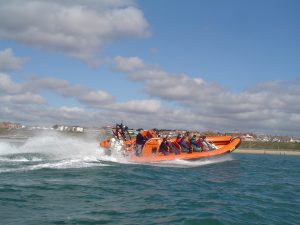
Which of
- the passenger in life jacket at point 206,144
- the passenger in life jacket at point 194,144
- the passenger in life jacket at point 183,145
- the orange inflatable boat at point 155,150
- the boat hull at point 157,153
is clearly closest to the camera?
the boat hull at point 157,153

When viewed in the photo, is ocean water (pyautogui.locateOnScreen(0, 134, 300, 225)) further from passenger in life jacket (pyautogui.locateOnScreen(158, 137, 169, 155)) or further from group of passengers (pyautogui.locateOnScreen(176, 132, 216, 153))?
group of passengers (pyautogui.locateOnScreen(176, 132, 216, 153))

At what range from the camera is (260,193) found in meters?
13.8

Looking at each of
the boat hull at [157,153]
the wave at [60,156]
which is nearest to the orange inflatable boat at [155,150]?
the boat hull at [157,153]

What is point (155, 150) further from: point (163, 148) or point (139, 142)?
point (139, 142)

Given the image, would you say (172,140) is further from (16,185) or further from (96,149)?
(16,185)

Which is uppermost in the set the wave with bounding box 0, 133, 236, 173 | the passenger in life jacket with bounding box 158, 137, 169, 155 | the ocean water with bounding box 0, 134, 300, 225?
the passenger in life jacket with bounding box 158, 137, 169, 155

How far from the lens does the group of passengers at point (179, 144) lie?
26281mm

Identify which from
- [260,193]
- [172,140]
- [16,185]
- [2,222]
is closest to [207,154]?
[172,140]

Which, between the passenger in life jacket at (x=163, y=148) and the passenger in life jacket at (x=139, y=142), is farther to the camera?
the passenger in life jacket at (x=139, y=142)

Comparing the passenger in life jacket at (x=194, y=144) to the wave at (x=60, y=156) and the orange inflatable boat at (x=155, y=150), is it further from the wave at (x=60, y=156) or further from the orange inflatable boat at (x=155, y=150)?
the wave at (x=60, y=156)

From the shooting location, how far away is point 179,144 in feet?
88.2

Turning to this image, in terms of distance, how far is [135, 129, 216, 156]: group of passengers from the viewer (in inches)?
1035

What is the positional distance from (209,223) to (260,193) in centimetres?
536

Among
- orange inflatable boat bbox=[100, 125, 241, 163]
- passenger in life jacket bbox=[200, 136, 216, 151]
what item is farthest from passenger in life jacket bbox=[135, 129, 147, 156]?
passenger in life jacket bbox=[200, 136, 216, 151]
